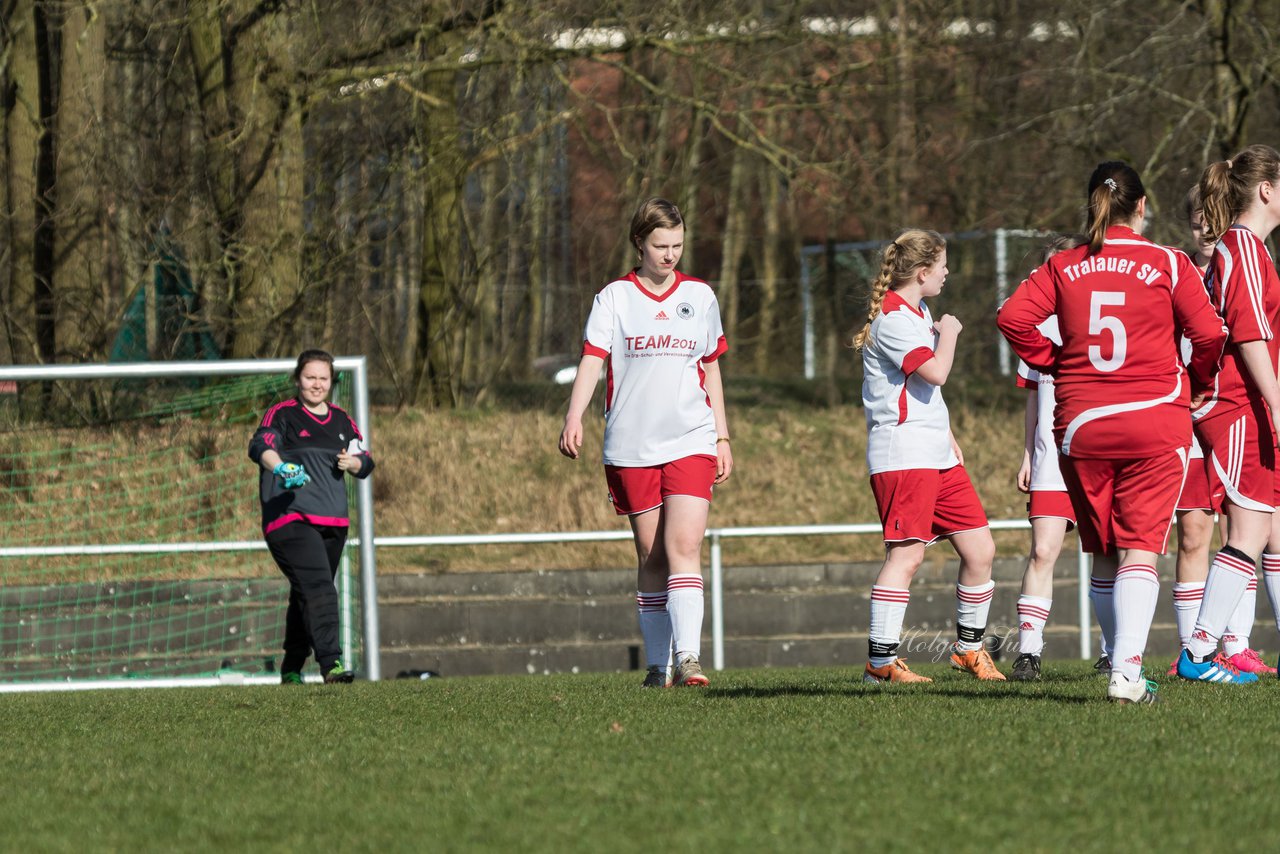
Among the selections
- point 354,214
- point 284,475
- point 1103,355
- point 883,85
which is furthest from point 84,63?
point 1103,355

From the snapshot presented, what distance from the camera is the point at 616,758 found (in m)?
5.04

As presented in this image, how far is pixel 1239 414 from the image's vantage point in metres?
6.61

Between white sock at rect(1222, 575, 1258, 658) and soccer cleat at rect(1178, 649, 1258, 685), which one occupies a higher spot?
white sock at rect(1222, 575, 1258, 658)

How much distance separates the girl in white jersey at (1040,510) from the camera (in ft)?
24.4

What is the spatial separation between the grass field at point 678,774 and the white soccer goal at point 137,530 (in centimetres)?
675

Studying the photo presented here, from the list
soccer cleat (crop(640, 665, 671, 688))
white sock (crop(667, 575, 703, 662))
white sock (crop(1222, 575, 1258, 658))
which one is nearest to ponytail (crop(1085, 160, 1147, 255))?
white sock (crop(1222, 575, 1258, 658))

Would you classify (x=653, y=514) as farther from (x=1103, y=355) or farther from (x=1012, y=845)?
(x=1012, y=845)

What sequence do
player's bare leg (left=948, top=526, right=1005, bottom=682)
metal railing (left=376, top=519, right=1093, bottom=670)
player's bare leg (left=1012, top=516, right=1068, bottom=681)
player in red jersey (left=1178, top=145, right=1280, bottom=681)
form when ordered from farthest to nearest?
metal railing (left=376, top=519, right=1093, bottom=670) < player's bare leg (left=948, top=526, right=1005, bottom=682) < player's bare leg (left=1012, top=516, right=1068, bottom=681) < player in red jersey (left=1178, top=145, right=1280, bottom=681)

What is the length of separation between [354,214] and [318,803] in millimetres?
13573

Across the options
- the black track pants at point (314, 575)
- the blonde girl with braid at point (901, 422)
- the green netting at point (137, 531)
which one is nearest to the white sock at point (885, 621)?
the blonde girl with braid at point (901, 422)

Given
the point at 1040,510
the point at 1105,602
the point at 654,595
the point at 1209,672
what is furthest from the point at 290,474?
the point at 1209,672

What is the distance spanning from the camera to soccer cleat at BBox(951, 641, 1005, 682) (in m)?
7.47

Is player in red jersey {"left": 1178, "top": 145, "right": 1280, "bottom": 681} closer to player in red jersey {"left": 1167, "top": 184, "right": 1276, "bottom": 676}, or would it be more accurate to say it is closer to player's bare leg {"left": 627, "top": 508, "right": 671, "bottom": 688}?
player in red jersey {"left": 1167, "top": 184, "right": 1276, "bottom": 676}

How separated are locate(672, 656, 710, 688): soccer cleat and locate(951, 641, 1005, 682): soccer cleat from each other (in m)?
1.23
